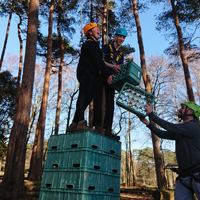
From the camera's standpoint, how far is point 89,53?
10.2 ft

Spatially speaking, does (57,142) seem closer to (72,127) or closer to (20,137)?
(72,127)

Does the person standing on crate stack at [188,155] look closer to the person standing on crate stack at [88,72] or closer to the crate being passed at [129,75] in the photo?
the crate being passed at [129,75]

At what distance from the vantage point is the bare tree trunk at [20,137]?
5.58m

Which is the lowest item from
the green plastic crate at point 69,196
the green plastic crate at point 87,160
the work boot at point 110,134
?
the green plastic crate at point 69,196

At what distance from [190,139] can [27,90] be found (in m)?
5.29

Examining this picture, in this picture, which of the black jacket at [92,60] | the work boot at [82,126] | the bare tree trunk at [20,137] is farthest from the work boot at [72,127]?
the bare tree trunk at [20,137]

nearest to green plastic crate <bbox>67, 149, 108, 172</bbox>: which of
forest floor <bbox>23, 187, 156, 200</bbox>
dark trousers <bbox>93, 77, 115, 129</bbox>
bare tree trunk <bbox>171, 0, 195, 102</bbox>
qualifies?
dark trousers <bbox>93, 77, 115, 129</bbox>

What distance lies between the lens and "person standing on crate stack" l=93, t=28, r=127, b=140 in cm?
323

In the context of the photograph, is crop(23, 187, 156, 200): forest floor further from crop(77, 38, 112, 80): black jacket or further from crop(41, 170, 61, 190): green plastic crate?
crop(77, 38, 112, 80): black jacket

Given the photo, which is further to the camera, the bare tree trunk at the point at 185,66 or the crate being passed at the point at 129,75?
the bare tree trunk at the point at 185,66

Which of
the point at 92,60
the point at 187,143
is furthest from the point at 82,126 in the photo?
the point at 187,143

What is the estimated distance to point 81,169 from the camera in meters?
2.41

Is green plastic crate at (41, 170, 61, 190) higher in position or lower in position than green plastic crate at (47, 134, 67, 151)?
→ lower

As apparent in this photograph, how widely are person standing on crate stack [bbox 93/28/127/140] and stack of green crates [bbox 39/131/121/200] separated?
1.46ft
